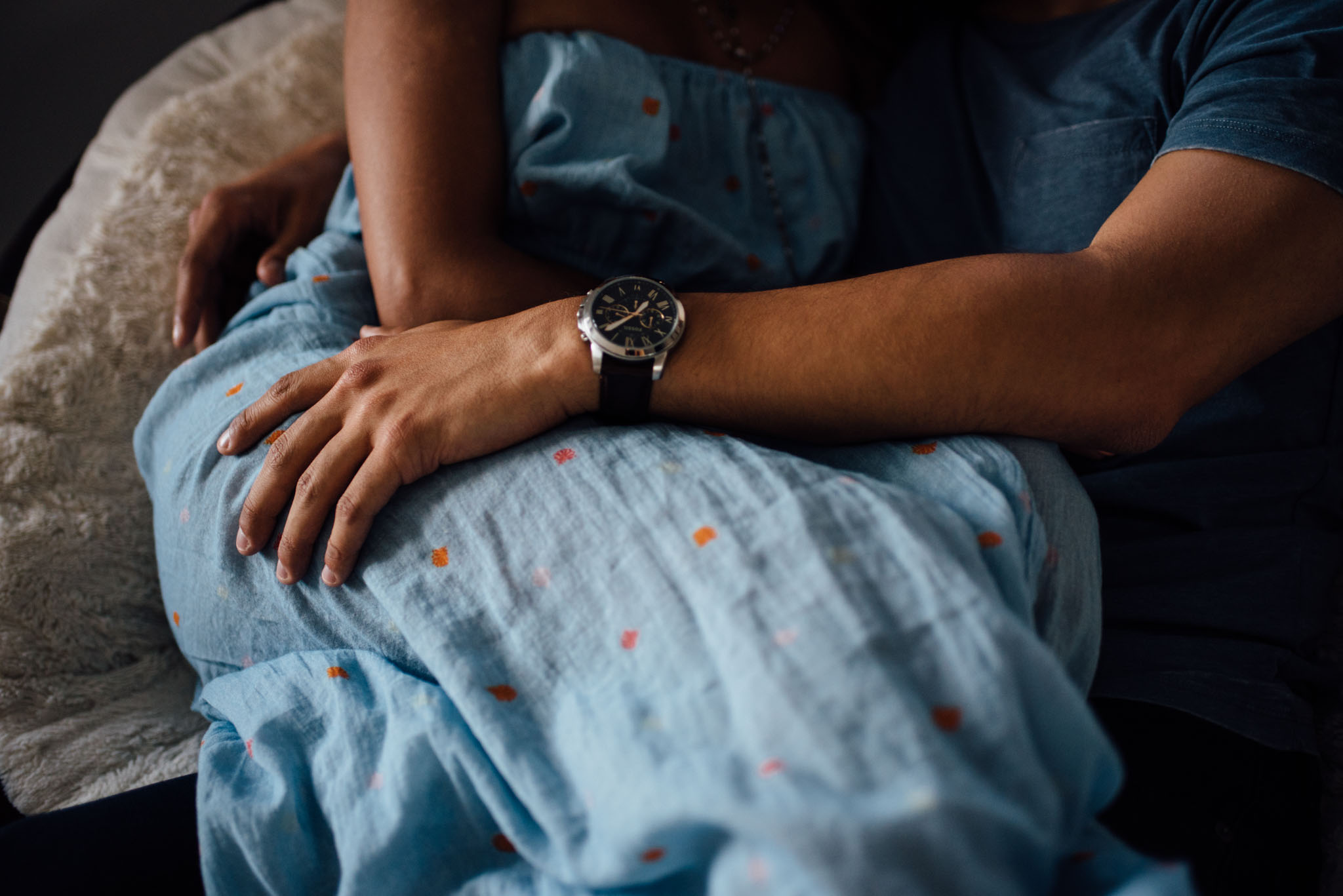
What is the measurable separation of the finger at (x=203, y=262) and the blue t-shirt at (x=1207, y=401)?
3.01 feet

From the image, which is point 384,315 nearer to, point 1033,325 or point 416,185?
point 416,185

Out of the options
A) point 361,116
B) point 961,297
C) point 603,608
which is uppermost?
point 361,116

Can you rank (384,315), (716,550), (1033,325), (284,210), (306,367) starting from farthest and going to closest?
(284,210) < (384,315) < (306,367) < (1033,325) < (716,550)

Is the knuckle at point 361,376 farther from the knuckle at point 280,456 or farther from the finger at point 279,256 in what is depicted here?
the finger at point 279,256

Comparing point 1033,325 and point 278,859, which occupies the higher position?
point 1033,325

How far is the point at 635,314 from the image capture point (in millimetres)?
641

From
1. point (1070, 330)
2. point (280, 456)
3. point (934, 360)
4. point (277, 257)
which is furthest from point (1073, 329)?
point (277, 257)

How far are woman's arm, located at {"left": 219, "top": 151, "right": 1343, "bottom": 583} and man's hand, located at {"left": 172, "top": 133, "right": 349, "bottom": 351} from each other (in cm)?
46

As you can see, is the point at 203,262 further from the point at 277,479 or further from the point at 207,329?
the point at 277,479

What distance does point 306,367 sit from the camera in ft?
2.34

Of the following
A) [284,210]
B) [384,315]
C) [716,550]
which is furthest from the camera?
[284,210]

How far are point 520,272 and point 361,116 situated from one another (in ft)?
0.77

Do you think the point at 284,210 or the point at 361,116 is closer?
the point at 361,116

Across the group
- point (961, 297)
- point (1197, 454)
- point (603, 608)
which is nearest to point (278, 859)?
point (603, 608)
